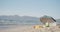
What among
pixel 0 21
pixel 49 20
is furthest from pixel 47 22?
pixel 0 21

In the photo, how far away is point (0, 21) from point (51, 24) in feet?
13.3

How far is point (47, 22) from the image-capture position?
856cm

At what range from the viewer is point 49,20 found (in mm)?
8805

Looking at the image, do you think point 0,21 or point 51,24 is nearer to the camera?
point 51,24

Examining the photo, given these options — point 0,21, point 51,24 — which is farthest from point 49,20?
point 0,21

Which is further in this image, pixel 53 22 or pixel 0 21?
pixel 0 21

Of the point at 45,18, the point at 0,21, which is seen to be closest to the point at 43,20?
the point at 45,18

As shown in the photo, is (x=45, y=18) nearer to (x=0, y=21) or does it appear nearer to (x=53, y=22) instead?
(x=53, y=22)

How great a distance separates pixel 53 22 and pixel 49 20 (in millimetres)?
324

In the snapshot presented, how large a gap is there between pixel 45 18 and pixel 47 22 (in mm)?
517

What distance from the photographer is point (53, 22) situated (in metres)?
8.98

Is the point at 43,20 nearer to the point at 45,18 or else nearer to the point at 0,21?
the point at 45,18

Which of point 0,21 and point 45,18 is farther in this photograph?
point 0,21

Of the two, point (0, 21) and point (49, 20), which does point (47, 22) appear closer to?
point (49, 20)
